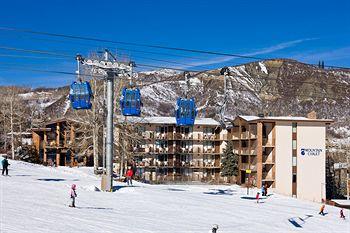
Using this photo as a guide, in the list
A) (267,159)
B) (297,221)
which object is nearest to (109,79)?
(297,221)

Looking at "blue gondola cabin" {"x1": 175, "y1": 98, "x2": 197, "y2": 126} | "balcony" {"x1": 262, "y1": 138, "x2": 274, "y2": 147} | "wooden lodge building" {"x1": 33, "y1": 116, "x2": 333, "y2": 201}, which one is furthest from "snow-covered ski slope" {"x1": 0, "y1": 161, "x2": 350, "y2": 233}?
"balcony" {"x1": 262, "y1": 138, "x2": 274, "y2": 147}

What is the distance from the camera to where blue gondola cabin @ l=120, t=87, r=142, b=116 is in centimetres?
3462

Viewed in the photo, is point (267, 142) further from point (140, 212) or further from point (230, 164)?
point (140, 212)

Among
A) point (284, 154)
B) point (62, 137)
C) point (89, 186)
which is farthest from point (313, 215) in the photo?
point (62, 137)

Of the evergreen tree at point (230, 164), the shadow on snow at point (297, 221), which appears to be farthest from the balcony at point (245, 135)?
the shadow on snow at point (297, 221)

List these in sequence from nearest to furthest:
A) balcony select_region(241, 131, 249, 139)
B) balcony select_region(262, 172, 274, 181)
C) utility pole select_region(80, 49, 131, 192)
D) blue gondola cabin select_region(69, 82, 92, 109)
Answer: blue gondola cabin select_region(69, 82, 92, 109)
utility pole select_region(80, 49, 131, 192)
balcony select_region(262, 172, 274, 181)
balcony select_region(241, 131, 249, 139)

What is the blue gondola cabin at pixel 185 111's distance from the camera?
34.2 meters

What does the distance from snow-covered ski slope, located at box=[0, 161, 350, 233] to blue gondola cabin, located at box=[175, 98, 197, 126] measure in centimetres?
525

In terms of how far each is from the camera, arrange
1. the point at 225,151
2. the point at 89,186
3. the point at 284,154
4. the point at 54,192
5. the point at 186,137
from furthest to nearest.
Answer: the point at 186,137
the point at 225,151
the point at 284,154
the point at 89,186
the point at 54,192

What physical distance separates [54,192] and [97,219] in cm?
943

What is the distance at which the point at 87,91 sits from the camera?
111 ft

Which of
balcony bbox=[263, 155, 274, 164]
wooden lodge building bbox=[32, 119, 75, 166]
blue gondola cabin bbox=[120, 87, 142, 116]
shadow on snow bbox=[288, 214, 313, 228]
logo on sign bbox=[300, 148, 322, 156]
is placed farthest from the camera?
wooden lodge building bbox=[32, 119, 75, 166]

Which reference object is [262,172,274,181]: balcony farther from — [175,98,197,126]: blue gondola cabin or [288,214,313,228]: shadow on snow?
[175,98,197,126]: blue gondola cabin

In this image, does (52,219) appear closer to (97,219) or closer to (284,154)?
(97,219)
